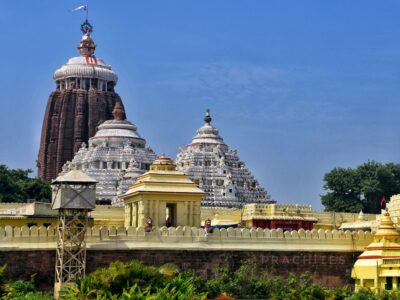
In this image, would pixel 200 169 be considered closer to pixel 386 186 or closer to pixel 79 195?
pixel 386 186

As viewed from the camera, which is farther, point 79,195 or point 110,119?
point 110,119

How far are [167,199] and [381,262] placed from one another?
10.1 meters

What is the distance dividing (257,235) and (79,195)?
27.0ft

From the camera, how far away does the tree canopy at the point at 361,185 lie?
9119 centimetres

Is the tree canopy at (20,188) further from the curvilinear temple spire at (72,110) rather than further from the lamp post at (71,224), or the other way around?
the lamp post at (71,224)

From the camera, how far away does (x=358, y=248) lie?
49.4 metres

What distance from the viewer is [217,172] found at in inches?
3610

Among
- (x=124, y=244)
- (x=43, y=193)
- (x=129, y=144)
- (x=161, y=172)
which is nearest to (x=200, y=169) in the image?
(x=129, y=144)

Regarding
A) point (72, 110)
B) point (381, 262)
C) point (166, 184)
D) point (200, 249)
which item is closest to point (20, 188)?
point (72, 110)

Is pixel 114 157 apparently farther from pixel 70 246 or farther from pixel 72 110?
pixel 70 246

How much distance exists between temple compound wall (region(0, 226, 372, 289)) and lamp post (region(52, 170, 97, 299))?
3.53 ft

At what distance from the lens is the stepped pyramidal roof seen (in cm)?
8931

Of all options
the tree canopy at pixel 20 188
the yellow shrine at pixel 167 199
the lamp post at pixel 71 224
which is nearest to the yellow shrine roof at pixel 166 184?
the yellow shrine at pixel 167 199

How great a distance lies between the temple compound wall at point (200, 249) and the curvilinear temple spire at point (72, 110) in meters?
52.7
